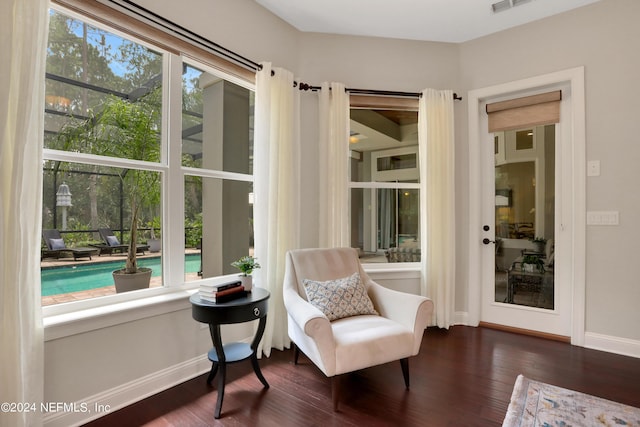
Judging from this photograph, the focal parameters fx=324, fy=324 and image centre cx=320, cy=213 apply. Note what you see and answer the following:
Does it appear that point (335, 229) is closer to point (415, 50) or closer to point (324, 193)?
point (324, 193)

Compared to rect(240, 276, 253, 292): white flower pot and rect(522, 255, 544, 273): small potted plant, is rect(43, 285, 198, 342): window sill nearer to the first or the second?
rect(240, 276, 253, 292): white flower pot

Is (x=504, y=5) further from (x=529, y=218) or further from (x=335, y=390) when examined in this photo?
(x=335, y=390)

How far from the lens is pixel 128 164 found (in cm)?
210

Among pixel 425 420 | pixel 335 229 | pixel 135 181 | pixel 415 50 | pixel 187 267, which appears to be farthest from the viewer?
pixel 415 50

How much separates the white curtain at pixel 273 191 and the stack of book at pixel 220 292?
1.91 ft

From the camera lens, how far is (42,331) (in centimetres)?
156

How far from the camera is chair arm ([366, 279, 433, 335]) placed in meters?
2.11

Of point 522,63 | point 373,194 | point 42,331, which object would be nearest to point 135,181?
point 42,331

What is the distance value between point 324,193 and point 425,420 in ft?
6.47

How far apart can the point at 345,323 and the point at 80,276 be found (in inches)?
66.0

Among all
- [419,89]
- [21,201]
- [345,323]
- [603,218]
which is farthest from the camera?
[419,89]

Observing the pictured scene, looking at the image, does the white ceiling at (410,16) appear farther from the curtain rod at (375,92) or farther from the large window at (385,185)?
the large window at (385,185)

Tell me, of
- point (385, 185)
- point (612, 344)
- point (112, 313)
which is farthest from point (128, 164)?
point (612, 344)

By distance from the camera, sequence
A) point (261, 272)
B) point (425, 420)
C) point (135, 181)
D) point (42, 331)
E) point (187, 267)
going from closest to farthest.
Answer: point (42, 331), point (425, 420), point (135, 181), point (187, 267), point (261, 272)
